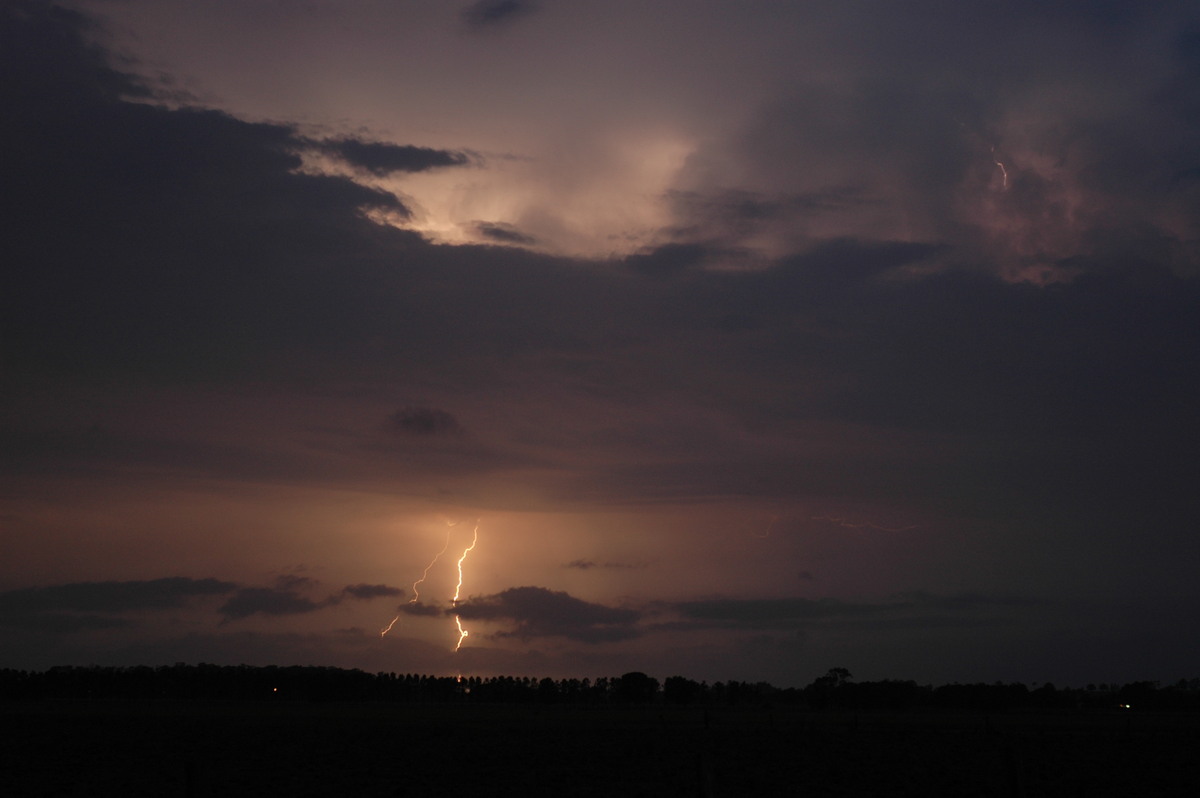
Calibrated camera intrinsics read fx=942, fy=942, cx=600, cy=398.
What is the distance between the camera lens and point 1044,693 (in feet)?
526

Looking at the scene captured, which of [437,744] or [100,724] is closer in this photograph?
[437,744]

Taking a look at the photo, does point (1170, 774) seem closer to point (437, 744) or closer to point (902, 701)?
point (437, 744)

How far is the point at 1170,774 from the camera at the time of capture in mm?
36594

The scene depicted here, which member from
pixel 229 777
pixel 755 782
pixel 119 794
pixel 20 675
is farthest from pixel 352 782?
pixel 20 675

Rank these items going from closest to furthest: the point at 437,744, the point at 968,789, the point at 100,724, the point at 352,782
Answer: the point at 968,789, the point at 352,782, the point at 437,744, the point at 100,724

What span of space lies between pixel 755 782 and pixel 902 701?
130m

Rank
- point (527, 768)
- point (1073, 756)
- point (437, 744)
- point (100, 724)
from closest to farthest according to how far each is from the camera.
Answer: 1. point (527, 768)
2. point (1073, 756)
3. point (437, 744)
4. point (100, 724)

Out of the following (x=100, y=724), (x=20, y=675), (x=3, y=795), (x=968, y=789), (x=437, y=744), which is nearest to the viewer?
(x=3, y=795)

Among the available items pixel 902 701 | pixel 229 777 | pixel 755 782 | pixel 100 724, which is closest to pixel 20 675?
pixel 100 724

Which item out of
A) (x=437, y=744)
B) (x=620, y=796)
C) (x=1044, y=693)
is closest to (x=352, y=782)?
(x=620, y=796)

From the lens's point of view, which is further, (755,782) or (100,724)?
(100,724)

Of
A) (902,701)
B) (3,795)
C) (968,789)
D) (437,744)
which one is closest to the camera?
(3,795)

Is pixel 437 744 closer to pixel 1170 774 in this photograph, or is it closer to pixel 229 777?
pixel 229 777

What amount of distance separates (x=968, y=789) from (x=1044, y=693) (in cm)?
14845
